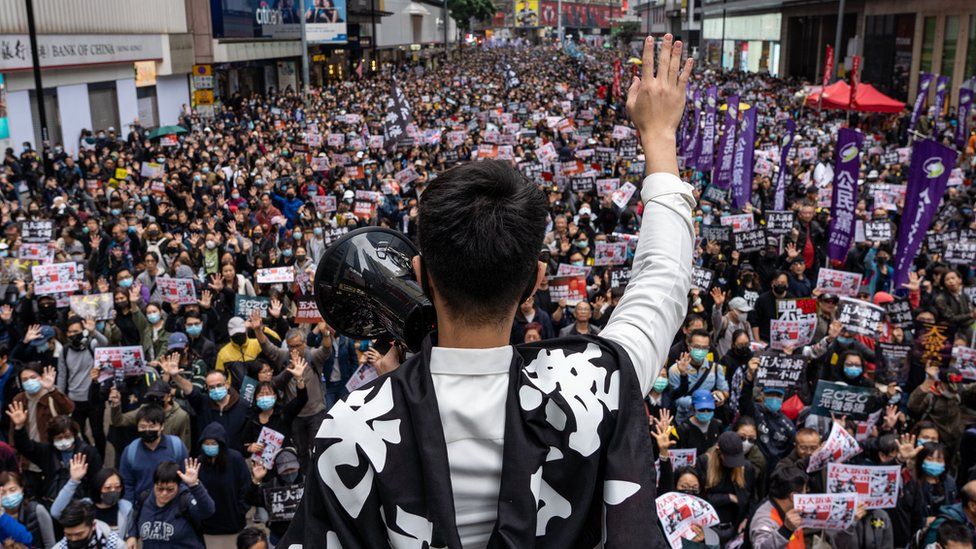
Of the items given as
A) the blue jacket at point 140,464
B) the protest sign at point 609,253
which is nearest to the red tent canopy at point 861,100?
the protest sign at point 609,253

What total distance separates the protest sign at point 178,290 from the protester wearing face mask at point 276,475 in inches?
153

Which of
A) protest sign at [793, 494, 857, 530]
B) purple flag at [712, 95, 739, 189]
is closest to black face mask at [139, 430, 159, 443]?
protest sign at [793, 494, 857, 530]

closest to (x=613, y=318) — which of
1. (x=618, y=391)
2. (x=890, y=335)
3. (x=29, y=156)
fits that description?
(x=618, y=391)

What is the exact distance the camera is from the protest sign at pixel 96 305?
31.5ft

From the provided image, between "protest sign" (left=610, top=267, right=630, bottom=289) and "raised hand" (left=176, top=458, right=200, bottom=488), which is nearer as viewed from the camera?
"raised hand" (left=176, top=458, right=200, bottom=488)

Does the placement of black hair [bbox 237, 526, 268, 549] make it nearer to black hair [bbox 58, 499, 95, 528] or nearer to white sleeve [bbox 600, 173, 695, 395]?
black hair [bbox 58, 499, 95, 528]

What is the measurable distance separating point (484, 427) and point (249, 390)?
21.7ft

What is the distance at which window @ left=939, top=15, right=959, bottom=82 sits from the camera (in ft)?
108

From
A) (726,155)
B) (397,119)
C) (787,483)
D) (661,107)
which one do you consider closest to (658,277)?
(661,107)

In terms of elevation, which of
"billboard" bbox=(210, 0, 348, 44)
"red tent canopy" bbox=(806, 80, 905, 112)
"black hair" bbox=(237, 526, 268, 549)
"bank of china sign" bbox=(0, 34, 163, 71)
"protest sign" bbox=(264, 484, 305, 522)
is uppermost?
"billboard" bbox=(210, 0, 348, 44)

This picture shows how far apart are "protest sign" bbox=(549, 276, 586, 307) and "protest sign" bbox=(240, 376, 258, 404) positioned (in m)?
3.93

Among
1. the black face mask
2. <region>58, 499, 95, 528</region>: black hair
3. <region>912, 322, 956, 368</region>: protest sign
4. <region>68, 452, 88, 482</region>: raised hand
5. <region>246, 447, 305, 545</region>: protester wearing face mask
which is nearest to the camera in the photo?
<region>58, 499, 95, 528</region>: black hair

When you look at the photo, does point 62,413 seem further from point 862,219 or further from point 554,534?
point 862,219

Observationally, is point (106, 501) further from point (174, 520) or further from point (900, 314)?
point (900, 314)
